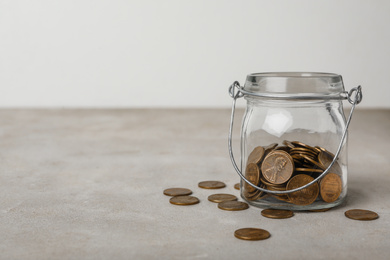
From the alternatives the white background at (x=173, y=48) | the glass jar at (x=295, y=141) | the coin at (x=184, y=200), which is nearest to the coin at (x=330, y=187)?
the glass jar at (x=295, y=141)

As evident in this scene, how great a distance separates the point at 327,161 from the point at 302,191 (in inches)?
3.9

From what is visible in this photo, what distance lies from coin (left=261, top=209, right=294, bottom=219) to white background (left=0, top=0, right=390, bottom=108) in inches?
95.7

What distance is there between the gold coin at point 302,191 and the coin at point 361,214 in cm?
9

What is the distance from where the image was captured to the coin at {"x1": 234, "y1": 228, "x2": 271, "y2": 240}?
1.17m

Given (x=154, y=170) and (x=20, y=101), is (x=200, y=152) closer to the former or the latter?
(x=154, y=170)

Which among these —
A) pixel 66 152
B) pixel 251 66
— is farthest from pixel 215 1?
pixel 66 152

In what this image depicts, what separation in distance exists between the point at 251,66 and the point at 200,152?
1656 millimetres

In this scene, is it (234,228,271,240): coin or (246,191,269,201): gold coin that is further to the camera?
(246,191,269,201): gold coin

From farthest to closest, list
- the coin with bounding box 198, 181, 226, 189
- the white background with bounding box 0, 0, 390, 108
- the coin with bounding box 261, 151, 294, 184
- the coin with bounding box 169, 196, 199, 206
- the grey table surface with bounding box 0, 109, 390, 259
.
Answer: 1. the white background with bounding box 0, 0, 390, 108
2. the coin with bounding box 198, 181, 226, 189
3. the coin with bounding box 169, 196, 199, 206
4. the coin with bounding box 261, 151, 294, 184
5. the grey table surface with bounding box 0, 109, 390, 259

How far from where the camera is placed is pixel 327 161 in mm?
1346

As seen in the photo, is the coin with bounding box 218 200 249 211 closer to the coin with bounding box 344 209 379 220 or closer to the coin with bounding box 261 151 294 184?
the coin with bounding box 261 151 294 184

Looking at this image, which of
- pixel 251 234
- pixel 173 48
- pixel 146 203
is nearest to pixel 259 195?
pixel 251 234

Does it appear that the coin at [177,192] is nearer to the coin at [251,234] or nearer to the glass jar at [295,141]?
the glass jar at [295,141]

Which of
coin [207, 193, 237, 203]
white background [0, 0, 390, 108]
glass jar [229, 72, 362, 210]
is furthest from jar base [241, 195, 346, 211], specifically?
white background [0, 0, 390, 108]
